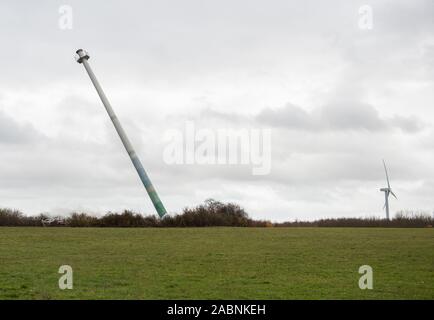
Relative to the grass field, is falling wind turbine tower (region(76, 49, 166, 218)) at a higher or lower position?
higher

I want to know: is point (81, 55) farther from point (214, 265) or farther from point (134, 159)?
point (214, 265)

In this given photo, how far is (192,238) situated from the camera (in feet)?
107

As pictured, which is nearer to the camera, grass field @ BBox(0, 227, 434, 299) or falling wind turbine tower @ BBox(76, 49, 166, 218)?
grass field @ BBox(0, 227, 434, 299)

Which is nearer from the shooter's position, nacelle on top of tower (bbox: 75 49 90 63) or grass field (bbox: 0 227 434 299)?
grass field (bbox: 0 227 434 299)

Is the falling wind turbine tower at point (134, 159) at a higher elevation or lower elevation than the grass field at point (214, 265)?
higher

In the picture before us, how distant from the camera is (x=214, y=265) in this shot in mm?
21547

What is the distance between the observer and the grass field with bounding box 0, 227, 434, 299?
16281mm

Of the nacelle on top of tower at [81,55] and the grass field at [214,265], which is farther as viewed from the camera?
the nacelle on top of tower at [81,55]

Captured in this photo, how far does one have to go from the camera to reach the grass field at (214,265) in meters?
16.3

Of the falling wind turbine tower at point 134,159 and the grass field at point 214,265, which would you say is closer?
the grass field at point 214,265

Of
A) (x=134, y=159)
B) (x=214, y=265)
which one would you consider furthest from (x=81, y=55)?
(x=214, y=265)

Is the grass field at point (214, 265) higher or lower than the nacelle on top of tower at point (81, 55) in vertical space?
lower
